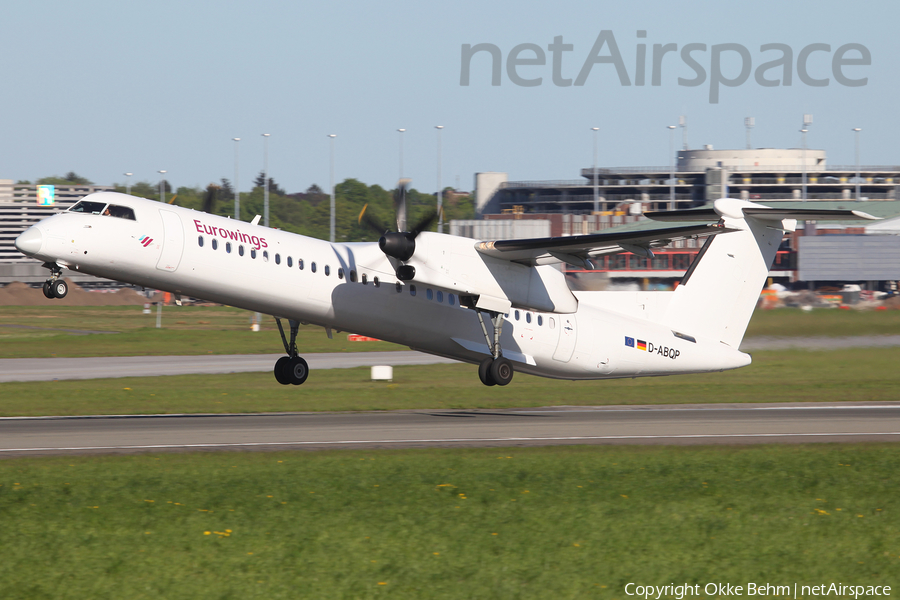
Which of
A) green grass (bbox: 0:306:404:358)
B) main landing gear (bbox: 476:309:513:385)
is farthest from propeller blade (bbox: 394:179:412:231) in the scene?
green grass (bbox: 0:306:404:358)

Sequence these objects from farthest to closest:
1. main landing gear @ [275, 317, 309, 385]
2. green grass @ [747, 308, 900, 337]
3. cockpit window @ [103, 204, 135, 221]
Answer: green grass @ [747, 308, 900, 337] → main landing gear @ [275, 317, 309, 385] → cockpit window @ [103, 204, 135, 221]

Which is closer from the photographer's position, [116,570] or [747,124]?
[116,570]

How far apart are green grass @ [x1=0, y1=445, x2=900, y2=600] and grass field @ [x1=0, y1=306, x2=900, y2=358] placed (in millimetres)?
20476

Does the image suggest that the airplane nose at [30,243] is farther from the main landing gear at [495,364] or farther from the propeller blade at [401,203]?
the main landing gear at [495,364]

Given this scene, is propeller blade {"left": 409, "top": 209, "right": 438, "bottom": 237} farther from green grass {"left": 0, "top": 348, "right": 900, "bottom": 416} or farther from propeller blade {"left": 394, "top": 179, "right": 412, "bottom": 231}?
green grass {"left": 0, "top": 348, "right": 900, "bottom": 416}

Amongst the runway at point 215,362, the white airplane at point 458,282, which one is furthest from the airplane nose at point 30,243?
the runway at point 215,362

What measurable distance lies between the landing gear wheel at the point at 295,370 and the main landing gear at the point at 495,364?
5382 mm

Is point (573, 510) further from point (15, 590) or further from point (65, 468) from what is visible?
point (65, 468)

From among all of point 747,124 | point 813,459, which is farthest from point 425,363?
point 747,124

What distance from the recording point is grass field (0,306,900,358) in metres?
39.2

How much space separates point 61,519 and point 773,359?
3610cm

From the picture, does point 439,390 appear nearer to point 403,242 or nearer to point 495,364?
point 495,364

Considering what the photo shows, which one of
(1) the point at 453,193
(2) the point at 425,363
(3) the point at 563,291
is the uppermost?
(1) the point at 453,193

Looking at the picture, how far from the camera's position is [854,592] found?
1266 cm
